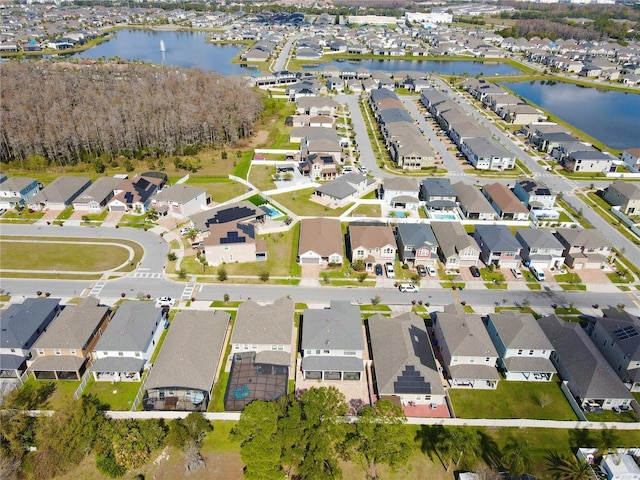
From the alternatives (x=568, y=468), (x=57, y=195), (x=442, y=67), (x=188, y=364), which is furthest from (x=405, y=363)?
(x=442, y=67)

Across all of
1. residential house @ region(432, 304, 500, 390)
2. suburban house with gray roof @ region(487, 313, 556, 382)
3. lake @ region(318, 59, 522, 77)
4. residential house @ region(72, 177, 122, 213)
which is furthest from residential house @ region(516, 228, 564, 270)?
lake @ region(318, 59, 522, 77)

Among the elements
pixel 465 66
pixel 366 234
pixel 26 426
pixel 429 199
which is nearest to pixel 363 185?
pixel 429 199

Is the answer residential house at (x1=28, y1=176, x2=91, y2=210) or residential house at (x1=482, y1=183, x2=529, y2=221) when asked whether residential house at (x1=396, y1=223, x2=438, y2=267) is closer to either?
residential house at (x1=482, y1=183, x2=529, y2=221)

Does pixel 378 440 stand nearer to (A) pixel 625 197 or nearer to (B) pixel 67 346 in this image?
(B) pixel 67 346

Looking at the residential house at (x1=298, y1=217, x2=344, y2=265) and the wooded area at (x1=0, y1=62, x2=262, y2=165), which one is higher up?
the wooded area at (x1=0, y1=62, x2=262, y2=165)

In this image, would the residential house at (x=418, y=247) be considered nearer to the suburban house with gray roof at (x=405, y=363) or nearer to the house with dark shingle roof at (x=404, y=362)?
the house with dark shingle roof at (x=404, y=362)

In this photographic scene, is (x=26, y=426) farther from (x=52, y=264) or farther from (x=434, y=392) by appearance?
(x=434, y=392)

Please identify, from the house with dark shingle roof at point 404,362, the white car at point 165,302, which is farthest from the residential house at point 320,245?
the white car at point 165,302
